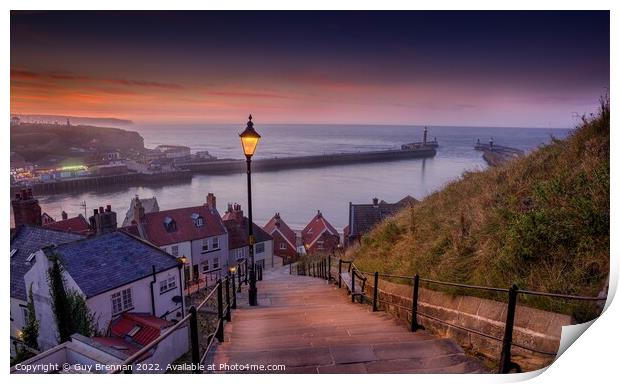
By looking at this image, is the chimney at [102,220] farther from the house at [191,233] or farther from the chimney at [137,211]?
the house at [191,233]

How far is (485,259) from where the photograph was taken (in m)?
3.79

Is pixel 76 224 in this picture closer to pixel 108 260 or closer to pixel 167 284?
pixel 108 260

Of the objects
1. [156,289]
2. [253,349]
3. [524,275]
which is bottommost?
[156,289]

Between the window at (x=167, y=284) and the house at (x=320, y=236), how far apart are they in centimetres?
1259

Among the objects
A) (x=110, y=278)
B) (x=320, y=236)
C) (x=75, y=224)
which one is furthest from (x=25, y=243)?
(x=320, y=236)

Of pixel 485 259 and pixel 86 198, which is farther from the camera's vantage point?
pixel 86 198

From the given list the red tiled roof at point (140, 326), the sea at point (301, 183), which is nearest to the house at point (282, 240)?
the sea at point (301, 183)

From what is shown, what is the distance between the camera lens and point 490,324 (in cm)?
303

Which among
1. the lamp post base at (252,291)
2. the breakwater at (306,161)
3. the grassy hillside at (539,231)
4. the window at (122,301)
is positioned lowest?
the window at (122,301)

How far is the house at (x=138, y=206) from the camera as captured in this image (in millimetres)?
16109
